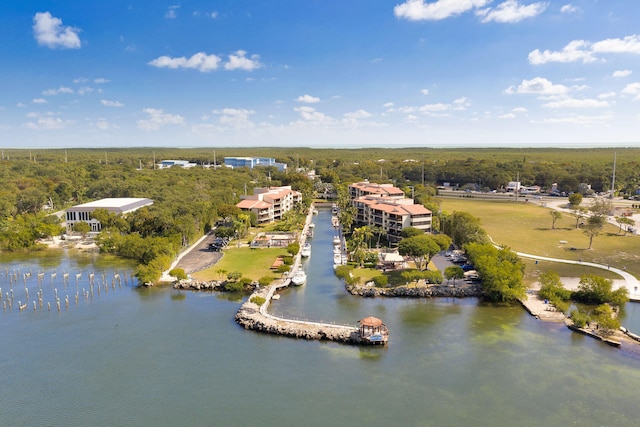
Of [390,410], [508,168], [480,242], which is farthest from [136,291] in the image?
[508,168]

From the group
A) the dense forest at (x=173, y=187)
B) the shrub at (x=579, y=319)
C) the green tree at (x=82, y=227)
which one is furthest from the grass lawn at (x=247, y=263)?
the shrub at (x=579, y=319)

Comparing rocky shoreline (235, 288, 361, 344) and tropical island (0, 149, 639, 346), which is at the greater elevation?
tropical island (0, 149, 639, 346)

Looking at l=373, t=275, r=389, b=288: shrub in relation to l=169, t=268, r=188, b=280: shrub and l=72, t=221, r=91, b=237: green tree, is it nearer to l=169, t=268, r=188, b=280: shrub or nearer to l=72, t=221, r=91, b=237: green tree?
l=169, t=268, r=188, b=280: shrub

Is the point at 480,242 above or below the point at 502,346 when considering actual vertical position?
above

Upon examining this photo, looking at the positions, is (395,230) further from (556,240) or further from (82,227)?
(82,227)

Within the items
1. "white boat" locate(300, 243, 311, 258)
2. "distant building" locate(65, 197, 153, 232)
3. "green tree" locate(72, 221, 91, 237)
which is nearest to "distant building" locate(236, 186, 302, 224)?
"distant building" locate(65, 197, 153, 232)

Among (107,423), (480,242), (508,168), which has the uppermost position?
(508,168)

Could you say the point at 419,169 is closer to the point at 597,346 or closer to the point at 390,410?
the point at 597,346

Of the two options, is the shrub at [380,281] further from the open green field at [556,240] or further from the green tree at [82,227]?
the green tree at [82,227]
